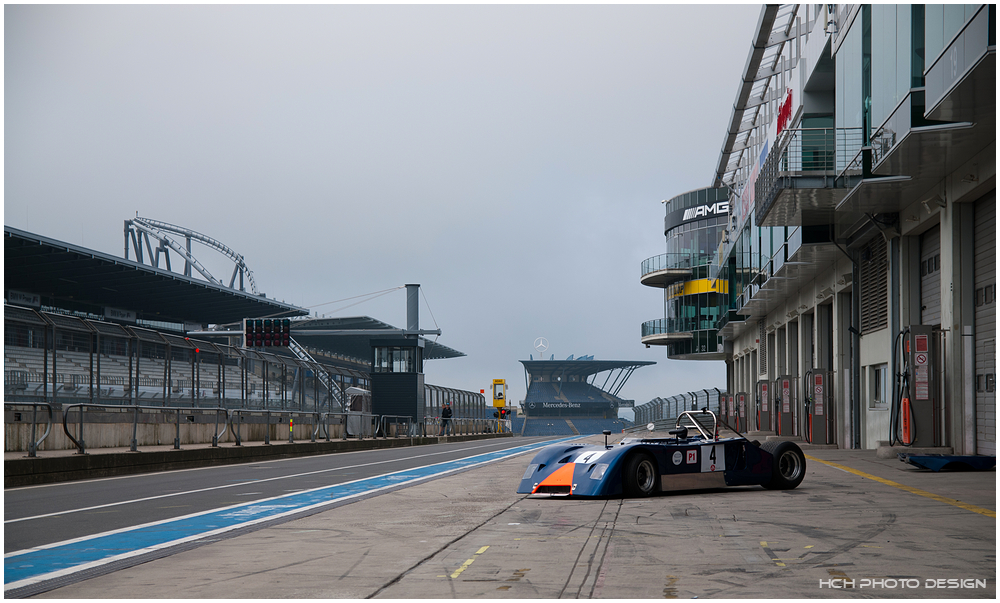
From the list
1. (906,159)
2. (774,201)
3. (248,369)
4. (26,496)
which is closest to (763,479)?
(906,159)

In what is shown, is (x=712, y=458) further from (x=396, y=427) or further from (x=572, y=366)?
(x=572, y=366)

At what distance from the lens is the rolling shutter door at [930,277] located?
763 inches

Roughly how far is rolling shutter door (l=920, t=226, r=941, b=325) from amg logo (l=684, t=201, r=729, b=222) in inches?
1717

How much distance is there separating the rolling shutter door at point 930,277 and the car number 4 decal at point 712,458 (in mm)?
10355

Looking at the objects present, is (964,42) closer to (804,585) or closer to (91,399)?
(804,585)

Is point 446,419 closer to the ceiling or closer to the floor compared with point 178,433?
closer to the floor

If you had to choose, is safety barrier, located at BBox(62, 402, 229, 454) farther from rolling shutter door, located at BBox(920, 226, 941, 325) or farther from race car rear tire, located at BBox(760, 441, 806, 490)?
rolling shutter door, located at BBox(920, 226, 941, 325)

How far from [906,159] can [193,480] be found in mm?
13066

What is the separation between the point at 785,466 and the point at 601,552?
19.5ft

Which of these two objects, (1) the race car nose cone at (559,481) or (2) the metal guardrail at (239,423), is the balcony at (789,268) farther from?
(1) the race car nose cone at (559,481)

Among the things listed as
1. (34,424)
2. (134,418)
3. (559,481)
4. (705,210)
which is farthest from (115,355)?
(705,210)

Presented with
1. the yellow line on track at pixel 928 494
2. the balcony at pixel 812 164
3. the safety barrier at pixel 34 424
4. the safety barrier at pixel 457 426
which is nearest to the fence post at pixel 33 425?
the safety barrier at pixel 34 424

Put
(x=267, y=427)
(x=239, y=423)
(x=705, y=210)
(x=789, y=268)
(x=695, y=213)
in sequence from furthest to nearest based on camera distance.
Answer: (x=695, y=213), (x=705, y=210), (x=789, y=268), (x=267, y=427), (x=239, y=423)

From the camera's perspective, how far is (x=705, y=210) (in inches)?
2584
